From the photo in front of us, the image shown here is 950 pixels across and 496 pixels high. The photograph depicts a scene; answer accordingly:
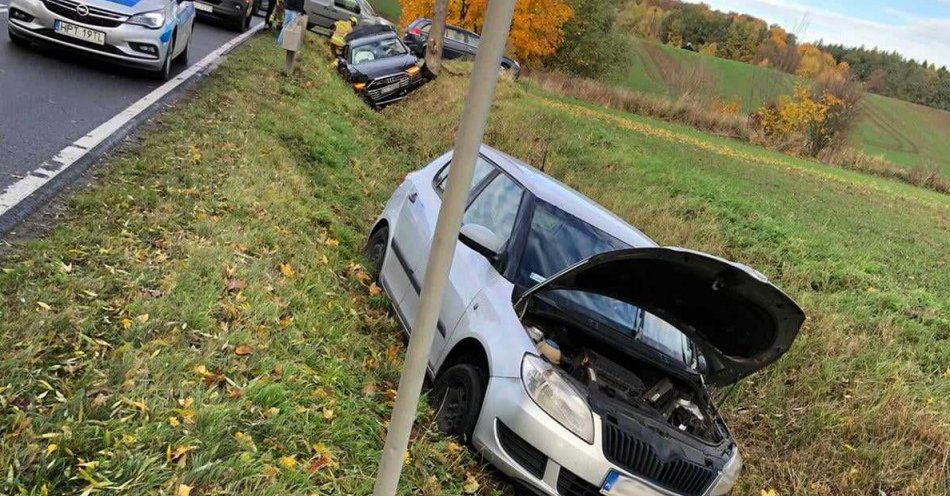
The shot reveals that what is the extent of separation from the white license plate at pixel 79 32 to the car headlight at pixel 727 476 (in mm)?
8117

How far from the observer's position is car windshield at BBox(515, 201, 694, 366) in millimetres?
4219

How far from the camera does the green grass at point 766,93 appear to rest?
2234 inches

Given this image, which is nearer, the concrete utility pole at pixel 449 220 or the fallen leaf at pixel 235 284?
the concrete utility pole at pixel 449 220

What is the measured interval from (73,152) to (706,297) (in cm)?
504

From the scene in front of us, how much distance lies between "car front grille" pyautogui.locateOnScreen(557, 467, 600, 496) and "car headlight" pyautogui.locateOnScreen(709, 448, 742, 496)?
75 cm

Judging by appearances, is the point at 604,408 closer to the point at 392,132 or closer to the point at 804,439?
the point at 804,439

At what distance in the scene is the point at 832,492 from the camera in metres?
4.73

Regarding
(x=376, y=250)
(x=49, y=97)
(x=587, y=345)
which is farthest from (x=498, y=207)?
(x=49, y=97)

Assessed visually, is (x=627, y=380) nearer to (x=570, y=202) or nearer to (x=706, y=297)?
(x=706, y=297)

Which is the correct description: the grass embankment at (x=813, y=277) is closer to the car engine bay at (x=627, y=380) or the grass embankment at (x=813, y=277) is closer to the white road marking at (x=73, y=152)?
the car engine bay at (x=627, y=380)

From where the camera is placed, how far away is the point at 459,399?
3979mm

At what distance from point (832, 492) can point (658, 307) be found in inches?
82.4

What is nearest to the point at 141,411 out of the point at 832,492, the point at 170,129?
the point at 832,492

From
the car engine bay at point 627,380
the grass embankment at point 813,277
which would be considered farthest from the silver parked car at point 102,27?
the car engine bay at point 627,380
